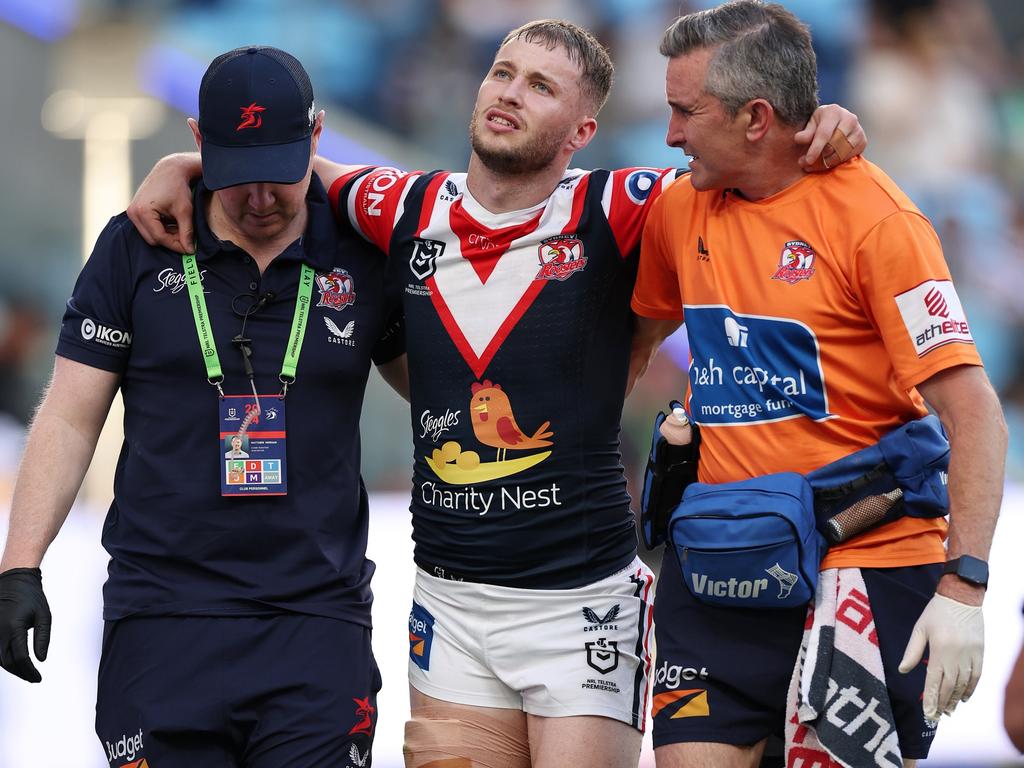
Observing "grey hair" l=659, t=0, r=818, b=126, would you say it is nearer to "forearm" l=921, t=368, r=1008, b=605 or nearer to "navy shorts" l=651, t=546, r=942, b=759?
"forearm" l=921, t=368, r=1008, b=605

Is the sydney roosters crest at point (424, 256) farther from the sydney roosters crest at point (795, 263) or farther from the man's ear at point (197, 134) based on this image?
the sydney roosters crest at point (795, 263)

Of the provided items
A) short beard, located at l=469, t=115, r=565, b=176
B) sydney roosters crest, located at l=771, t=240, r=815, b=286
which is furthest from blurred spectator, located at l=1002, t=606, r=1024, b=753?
short beard, located at l=469, t=115, r=565, b=176

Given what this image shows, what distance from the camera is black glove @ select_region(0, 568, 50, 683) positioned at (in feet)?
9.83

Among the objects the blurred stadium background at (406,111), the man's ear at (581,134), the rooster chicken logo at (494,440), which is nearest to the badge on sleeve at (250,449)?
the rooster chicken logo at (494,440)

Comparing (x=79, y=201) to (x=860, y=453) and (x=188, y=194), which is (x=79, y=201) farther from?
(x=860, y=453)

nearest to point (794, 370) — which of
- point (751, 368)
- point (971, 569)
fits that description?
point (751, 368)

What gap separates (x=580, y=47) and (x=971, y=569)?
1564 millimetres

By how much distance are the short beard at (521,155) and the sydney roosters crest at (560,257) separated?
0.18 m

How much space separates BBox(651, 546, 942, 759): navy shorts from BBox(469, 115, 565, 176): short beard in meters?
1.07

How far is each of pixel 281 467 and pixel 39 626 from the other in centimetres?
59

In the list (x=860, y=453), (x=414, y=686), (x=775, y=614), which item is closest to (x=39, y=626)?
(x=414, y=686)

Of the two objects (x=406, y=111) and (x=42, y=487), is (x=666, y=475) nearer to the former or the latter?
(x=42, y=487)

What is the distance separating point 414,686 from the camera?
134 inches

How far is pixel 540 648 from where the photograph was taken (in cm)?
324
